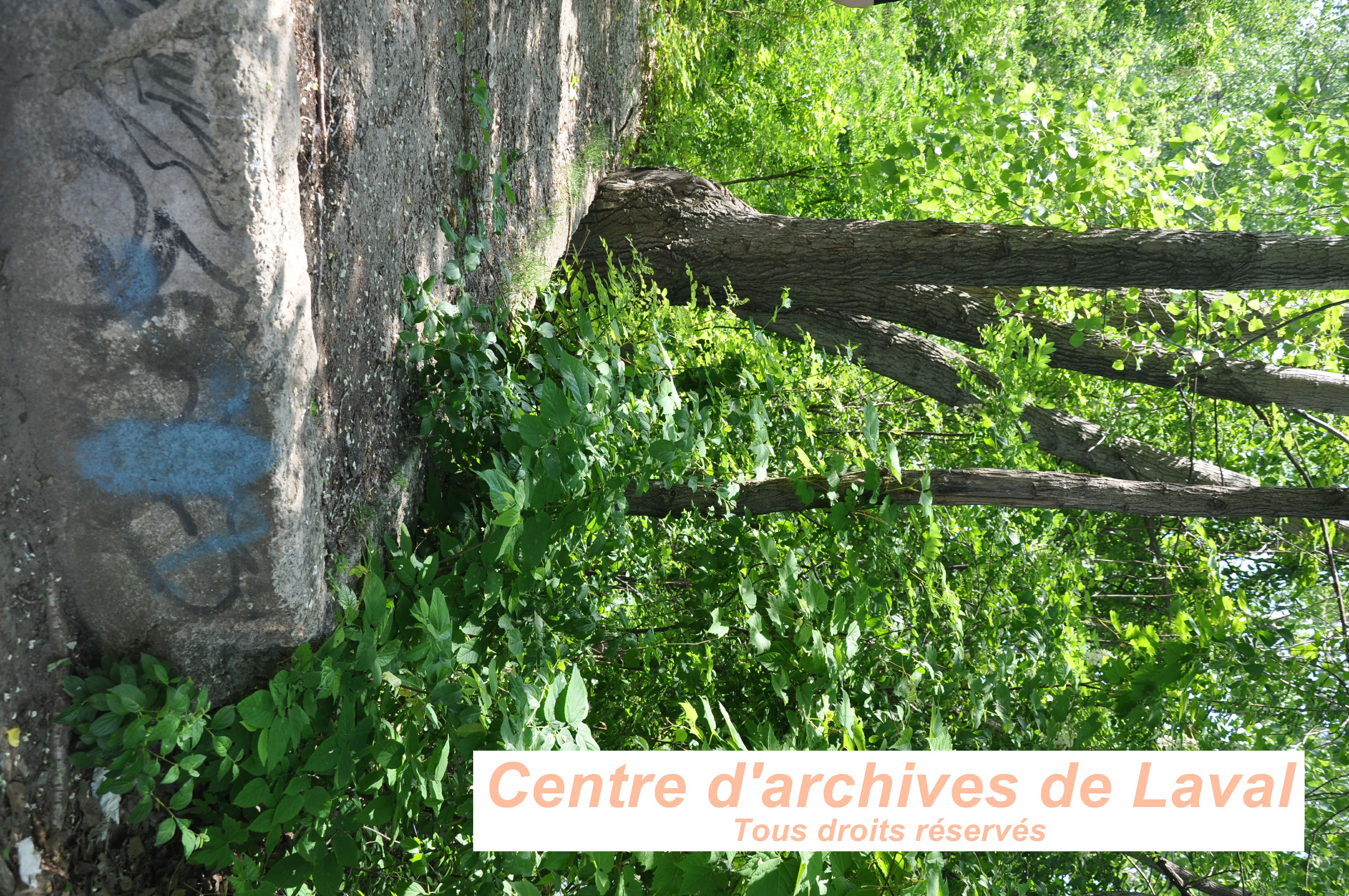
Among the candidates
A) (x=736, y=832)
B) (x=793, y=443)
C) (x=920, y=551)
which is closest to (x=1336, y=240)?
(x=920, y=551)

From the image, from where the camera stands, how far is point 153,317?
1665 mm

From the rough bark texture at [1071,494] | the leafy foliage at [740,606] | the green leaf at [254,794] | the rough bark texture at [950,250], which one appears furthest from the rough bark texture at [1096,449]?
the green leaf at [254,794]

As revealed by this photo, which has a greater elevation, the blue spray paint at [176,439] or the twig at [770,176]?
the twig at [770,176]

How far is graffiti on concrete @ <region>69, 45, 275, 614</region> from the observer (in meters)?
1.61

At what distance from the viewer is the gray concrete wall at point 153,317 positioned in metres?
1.58

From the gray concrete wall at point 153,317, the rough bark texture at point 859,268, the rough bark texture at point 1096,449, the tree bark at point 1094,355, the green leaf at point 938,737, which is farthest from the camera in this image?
the rough bark texture at point 1096,449

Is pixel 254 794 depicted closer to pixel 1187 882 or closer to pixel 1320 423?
pixel 1187 882

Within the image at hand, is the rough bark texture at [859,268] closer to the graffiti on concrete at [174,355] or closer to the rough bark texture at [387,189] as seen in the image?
the rough bark texture at [387,189]

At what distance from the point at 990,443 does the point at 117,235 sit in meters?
3.41

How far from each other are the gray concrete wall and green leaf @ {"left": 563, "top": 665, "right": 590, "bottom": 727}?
2.33 feet

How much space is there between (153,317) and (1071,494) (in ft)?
9.10

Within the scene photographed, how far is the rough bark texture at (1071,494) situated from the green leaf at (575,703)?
114 centimetres

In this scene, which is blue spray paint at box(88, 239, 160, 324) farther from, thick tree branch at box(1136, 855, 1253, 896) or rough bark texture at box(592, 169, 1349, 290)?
thick tree branch at box(1136, 855, 1253, 896)

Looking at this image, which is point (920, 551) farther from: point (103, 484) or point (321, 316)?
point (103, 484)
